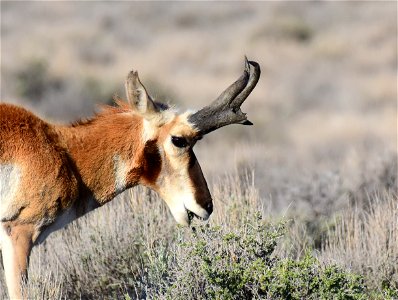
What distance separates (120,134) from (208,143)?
50.9ft

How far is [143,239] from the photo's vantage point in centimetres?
790

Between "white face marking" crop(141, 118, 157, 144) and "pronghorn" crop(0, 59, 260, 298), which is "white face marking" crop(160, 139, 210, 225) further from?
"white face marking" crop(141, 118, 157, 144)

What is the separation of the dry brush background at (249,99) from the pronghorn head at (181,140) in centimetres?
79

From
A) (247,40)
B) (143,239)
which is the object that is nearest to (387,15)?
(247,40)

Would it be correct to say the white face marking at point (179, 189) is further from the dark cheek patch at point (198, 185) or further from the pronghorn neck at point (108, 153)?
the pronghorn neck at point (108, 153)

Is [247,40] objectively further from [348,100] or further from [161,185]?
[161,185]

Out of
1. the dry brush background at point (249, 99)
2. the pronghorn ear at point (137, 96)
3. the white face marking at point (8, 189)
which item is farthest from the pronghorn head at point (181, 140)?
the white face marking at point (8, 189)

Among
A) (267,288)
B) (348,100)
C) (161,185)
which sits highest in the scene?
(348,100)

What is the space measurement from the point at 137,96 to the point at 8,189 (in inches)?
45.9

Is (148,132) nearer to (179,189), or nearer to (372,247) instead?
(179,189)

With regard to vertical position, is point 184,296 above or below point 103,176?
below

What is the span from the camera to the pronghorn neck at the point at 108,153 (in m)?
6.53

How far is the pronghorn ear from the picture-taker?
6.27 meters

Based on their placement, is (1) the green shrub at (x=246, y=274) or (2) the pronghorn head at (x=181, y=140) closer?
(1) the green shrub at (x=246, y=274)
